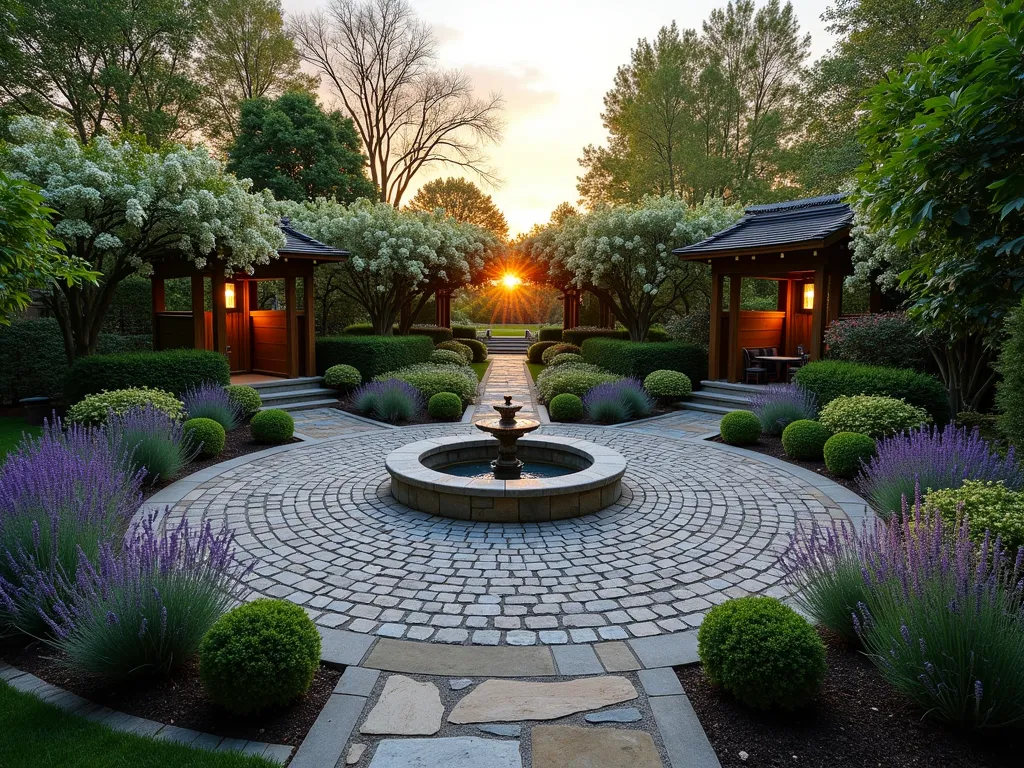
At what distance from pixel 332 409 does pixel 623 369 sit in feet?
23.4

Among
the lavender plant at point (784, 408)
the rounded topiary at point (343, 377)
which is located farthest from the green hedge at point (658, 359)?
the rounded topiary at point (343, 377)

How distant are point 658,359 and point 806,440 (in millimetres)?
6140

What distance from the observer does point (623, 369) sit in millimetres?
14883

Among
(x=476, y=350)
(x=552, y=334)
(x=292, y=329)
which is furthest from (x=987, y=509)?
(x=552, y=334)

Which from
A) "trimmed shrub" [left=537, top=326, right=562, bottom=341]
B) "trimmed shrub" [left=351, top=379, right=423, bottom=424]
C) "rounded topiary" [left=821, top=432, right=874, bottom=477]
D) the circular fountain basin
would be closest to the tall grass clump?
the circular fountain basin

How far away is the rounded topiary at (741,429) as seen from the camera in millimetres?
9578

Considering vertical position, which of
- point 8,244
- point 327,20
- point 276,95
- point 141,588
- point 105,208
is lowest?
point 141,588

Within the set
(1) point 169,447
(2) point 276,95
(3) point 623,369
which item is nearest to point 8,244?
(1) point 169,447

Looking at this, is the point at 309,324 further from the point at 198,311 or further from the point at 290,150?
the point at 290,150

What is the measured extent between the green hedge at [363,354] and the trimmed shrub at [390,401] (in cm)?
206

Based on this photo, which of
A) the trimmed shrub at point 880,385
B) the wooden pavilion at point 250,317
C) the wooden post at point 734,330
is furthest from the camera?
the wooden post at point 734,330

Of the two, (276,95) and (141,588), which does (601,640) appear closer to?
(141,588)

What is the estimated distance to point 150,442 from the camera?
698 centimetres

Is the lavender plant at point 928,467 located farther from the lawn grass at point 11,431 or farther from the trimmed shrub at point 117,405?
the lawn grass at point 11,431
